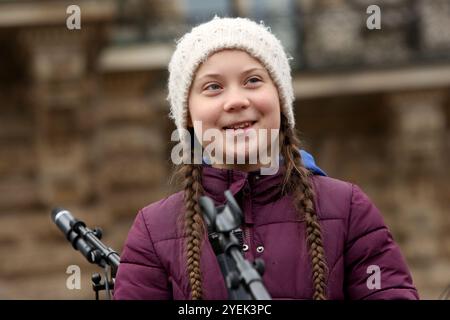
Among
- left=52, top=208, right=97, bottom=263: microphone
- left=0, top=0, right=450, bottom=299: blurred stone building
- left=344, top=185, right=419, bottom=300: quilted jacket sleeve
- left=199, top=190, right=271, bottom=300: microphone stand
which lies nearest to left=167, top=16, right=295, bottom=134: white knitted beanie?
left=344, top=185, right=419, bottom=300: quilted jacket sleeve

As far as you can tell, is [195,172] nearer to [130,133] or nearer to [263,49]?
[263,49]

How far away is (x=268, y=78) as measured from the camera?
2863 mm

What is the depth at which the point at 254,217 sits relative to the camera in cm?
275

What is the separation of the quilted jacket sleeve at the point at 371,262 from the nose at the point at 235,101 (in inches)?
13.9

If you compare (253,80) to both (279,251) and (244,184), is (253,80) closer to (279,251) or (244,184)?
(244,184)

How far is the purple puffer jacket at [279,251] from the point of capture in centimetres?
268

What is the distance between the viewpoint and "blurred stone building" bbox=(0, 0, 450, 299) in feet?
32.7

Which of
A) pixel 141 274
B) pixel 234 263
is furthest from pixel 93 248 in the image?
pixel 234 263

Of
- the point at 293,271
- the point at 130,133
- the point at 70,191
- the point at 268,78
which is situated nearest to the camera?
the point at 293,271

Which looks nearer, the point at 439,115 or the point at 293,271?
the point at 293,271

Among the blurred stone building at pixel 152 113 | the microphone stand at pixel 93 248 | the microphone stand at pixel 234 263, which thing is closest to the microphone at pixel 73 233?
the microphone stand at pixel 93 248

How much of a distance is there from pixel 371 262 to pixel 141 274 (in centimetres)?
52
